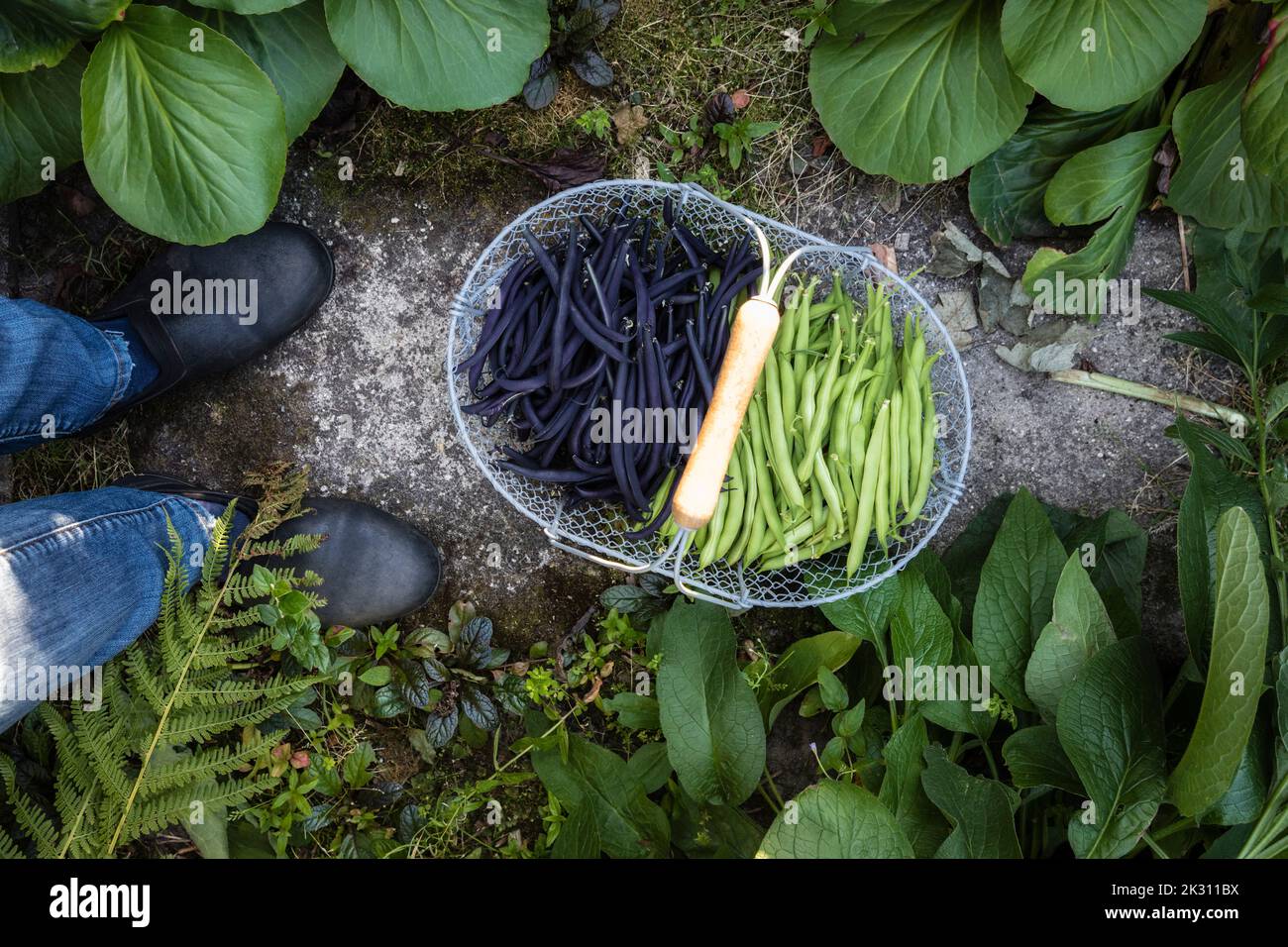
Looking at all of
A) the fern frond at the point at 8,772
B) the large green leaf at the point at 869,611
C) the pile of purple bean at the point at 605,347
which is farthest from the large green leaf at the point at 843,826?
the fern frond at the point at 8,772

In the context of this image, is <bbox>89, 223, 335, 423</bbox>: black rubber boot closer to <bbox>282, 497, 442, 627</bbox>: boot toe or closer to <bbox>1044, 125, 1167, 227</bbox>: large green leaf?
<bbox>282, 497, 442, 627</bbox>: boot toe

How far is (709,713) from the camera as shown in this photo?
2119 millimetres

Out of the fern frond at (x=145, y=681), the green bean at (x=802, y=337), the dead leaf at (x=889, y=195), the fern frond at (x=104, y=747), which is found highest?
the dead leaf at (x=889, y=195)

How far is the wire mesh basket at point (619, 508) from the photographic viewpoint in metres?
2.28

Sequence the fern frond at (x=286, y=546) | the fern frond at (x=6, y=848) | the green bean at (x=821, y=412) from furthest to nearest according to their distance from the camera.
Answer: the fern frond at (x=286, y=546) < the green bean at (x=821, y=412) < the fern frond at (x=6, y=848)

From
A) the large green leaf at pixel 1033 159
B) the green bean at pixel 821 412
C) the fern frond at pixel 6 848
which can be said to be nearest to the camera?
the fern frond at pixel 6 848

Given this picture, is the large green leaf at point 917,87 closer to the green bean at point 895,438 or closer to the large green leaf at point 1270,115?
the large green leaf at point 1270,115

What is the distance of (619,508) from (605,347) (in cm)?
54

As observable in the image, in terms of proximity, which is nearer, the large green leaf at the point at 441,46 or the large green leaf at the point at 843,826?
the large green leaf at the point at 843,826

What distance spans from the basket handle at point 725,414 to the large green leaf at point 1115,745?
921 millimetres

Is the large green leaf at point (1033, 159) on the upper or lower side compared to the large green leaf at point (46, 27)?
lower

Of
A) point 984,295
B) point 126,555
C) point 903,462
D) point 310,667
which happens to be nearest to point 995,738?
point 903,462

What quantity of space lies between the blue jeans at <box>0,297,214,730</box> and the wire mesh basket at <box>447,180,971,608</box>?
859 millimetres
